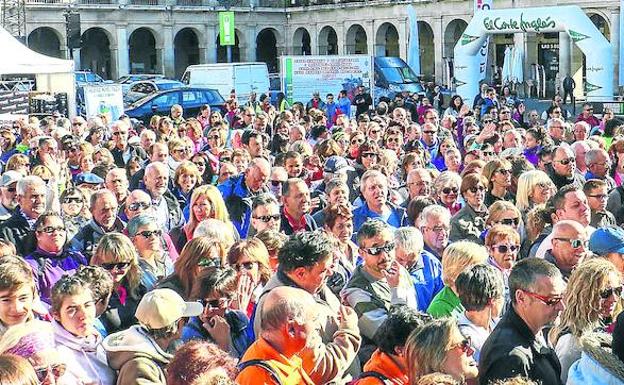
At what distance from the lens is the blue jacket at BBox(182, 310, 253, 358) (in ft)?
16.3

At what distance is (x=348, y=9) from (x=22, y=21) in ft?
52.1

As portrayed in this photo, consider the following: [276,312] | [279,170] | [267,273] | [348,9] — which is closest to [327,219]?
[267,273]

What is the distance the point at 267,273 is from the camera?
580 cm

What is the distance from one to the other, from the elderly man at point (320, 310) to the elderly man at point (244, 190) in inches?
136

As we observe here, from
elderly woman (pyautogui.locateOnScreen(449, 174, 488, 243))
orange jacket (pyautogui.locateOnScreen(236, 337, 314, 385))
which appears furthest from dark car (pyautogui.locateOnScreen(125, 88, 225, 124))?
orange jacket (pyautogui.locateOnScreen(236, 337, 314, 385))

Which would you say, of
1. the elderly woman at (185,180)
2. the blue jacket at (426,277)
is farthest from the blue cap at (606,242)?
the elderly woman at (185,180)

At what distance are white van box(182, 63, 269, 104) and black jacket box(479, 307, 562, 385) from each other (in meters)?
26.6

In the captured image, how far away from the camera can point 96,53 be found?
174ft

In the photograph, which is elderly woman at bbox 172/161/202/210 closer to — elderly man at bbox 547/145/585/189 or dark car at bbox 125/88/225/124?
elderly man at bbox 547/145/585/189

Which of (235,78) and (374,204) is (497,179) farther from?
(235,78)

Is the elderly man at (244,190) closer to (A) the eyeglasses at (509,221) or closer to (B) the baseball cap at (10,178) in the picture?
(B) the baseball cap at (10,178)

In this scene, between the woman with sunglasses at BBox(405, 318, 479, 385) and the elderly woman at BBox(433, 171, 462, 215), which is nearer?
the woman with sunglasses at BBox(405, 318, 479, 385)

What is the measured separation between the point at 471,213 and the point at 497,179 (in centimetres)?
126

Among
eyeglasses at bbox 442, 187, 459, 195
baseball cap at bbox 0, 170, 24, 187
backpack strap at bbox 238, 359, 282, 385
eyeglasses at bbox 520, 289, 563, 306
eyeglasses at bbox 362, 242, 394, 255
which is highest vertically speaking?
baseball cap at bbox 0, 170, 24, 187
